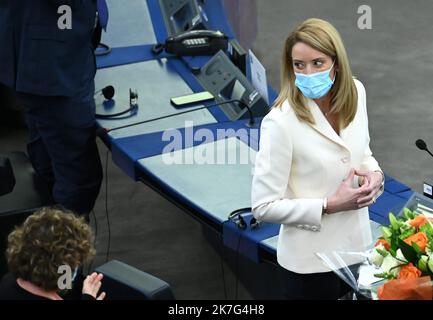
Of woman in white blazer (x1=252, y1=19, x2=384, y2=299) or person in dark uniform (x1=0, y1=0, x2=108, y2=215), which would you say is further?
person in dark uniform (x1=0, y1=0, x2=108, y2=215)

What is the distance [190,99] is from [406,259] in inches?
86.4

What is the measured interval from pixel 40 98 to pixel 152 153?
23.9 inches

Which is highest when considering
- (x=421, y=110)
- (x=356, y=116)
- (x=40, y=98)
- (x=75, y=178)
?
(x=356, y=116)

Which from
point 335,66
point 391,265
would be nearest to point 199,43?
point 335,66

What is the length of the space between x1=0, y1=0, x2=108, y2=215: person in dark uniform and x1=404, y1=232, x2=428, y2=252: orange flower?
2164mm

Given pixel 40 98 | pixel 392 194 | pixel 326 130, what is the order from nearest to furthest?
pixel 326 130 < pixel 392 194 < pixel 40 98

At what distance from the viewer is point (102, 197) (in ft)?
17.4

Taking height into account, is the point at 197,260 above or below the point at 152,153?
below

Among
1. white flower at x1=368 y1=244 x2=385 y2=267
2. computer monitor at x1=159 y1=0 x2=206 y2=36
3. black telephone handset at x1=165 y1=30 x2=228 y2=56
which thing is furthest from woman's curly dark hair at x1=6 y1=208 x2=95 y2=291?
computer monitor at x1=159 y1=0 x2=206 y2=36

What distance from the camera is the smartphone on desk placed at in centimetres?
444

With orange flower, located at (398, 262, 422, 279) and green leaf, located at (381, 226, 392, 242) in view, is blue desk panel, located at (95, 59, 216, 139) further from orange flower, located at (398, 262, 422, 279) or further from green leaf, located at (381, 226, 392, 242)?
orange flower, located at (398, 262, 422, 279)

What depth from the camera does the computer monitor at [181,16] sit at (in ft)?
17.0
